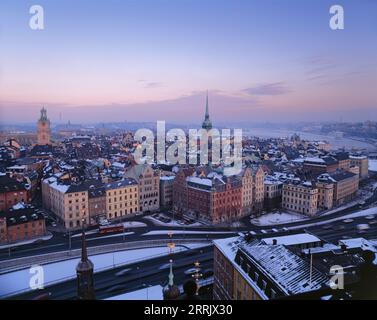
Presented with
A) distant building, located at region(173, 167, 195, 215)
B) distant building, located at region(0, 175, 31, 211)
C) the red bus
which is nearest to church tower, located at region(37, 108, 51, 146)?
distant building, located at region(0, 175, 31, 211)

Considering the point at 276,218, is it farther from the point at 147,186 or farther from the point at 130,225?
the point at 130,225

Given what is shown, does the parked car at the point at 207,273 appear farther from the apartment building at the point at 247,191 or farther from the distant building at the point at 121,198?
the apartment building at the point at 247,191

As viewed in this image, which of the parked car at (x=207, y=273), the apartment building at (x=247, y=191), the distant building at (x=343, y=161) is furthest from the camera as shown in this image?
the distant building at (x=343, y=161)

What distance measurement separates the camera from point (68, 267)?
8.48 m

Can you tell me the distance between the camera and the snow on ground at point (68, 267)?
7070mm

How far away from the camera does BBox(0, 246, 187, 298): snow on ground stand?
7.07m

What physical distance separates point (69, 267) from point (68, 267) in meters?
0.02

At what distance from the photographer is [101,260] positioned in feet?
29.3

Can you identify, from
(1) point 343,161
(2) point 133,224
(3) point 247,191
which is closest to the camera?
(2) point 133,224

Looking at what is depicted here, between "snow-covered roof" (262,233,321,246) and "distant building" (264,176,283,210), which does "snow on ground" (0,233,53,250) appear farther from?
"distant building" (264,176,283,210)

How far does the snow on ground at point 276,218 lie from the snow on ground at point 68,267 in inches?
171

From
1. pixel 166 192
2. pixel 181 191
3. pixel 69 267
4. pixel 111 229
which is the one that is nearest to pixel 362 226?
pixel 181 191

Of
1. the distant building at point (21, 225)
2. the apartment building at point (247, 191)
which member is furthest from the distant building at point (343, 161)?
the distant building at point (21, 225)
